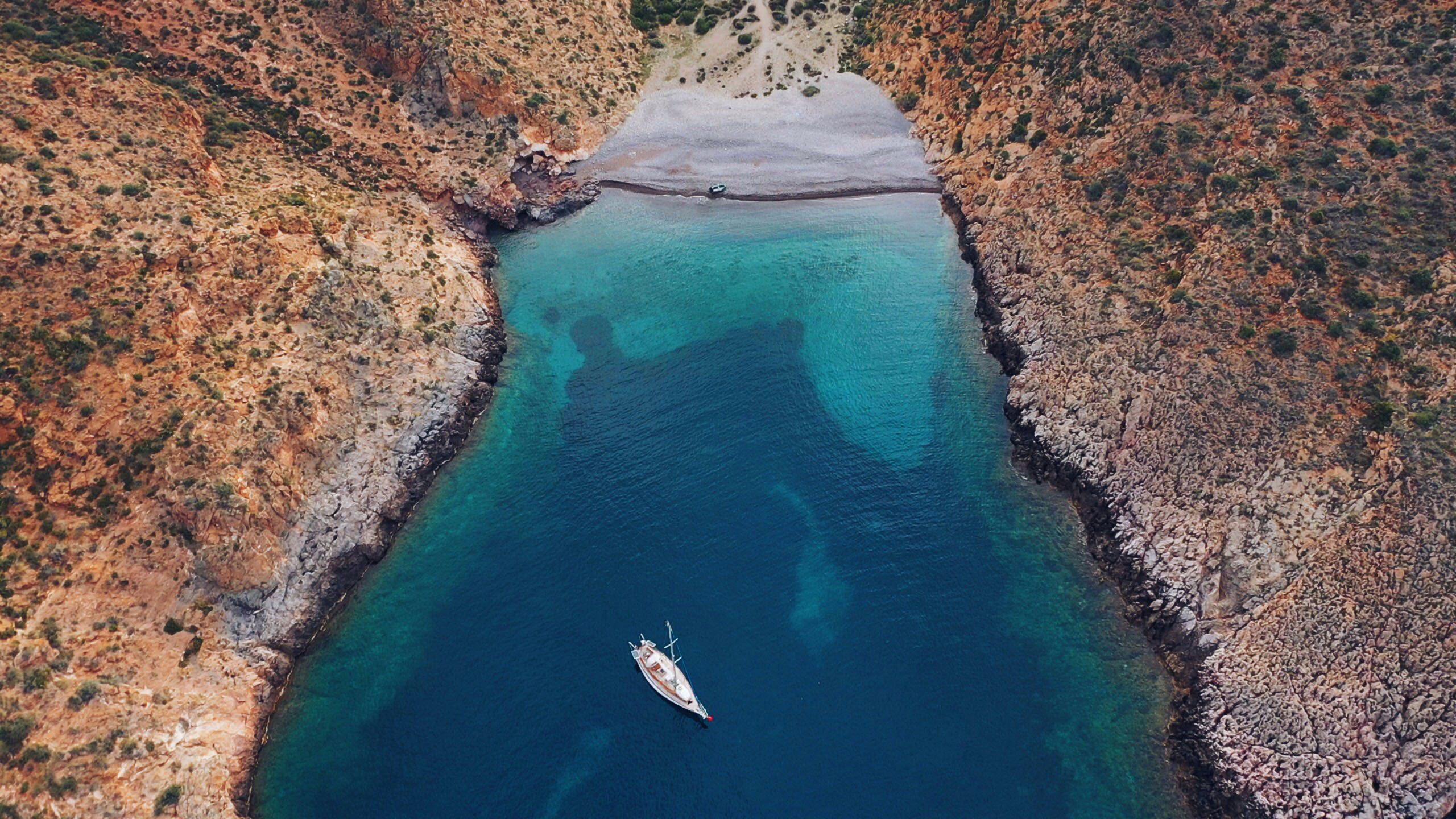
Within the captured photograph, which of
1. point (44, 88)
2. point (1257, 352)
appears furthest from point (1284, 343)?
point (44, 88)

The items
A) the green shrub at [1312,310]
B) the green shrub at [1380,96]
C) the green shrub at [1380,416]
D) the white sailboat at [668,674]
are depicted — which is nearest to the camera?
the white sailboat at [668,674]

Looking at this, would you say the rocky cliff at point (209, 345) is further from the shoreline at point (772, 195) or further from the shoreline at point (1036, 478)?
the shoreline at point (772, 195)

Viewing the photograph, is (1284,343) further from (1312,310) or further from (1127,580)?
(1127,580)

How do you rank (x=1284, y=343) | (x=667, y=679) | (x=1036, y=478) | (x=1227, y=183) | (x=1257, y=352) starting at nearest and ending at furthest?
(x=667, y=679) → (x=1284, y=343) → (x=1257, y=352) → (x=1036, y=478) → (x=1227, y=183)

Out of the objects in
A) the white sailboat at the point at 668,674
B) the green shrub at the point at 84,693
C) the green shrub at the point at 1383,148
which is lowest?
the white sailboat at the point at 668,674

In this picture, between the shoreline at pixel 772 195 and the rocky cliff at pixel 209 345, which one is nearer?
the rocky cliff at pixel 209 345

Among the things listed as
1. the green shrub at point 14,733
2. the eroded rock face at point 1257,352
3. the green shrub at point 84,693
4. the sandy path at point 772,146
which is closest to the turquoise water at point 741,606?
the eroded rock face at point 1257,352

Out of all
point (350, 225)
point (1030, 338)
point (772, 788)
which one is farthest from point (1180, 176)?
point (350, 225)
